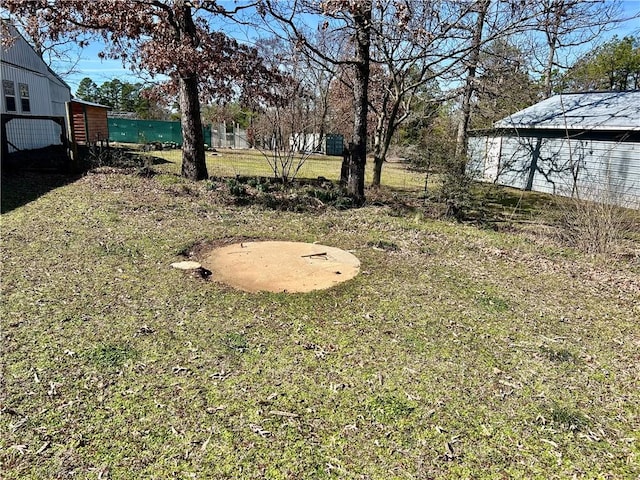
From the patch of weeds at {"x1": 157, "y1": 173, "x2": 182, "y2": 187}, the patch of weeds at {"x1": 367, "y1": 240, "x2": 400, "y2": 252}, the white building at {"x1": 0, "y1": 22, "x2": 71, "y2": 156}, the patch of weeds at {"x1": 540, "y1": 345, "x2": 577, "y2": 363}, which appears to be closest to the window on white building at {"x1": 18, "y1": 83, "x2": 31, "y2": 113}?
the white building at {"x1": 0, "y1": 22, "x2": 71, "y2": 156}

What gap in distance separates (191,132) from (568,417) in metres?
9.40

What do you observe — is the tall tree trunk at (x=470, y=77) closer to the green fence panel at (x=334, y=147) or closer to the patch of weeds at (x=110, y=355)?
the patch of weeds at (x=110, y=355)

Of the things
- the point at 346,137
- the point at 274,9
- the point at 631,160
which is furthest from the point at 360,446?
the point at 346,137

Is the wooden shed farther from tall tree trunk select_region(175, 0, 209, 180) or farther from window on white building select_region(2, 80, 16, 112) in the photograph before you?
tall tree trunk select_region(175, 0, 209, 180)

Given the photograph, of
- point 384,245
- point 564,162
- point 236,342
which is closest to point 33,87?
point 384,245

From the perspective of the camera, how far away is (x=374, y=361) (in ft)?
10.1

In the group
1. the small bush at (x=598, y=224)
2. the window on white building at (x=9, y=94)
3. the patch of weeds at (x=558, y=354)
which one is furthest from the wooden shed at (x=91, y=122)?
the patch of weeds at (x=558, y=354)

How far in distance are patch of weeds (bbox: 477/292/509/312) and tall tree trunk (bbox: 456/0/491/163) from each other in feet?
12.3

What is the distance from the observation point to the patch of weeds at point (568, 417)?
2473mm

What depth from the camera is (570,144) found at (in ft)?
40.7

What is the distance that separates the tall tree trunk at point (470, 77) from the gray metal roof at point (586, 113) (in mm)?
1261

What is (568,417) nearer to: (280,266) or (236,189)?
(280,266)

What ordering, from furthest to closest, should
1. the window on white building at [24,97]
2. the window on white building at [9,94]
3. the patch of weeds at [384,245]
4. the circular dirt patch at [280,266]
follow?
the window on white building at [24,97] → the window on white building at [9,94] → the patch of weeds at [384,245] → the circular dirt patch at [280,266]

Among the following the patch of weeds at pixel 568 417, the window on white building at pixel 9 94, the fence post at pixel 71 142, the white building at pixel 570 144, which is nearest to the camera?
the patch of weeds at pixel 568 417
